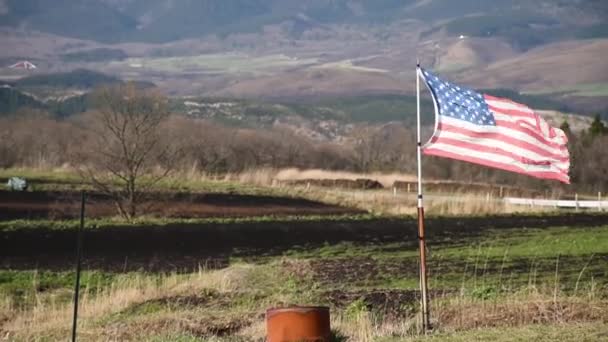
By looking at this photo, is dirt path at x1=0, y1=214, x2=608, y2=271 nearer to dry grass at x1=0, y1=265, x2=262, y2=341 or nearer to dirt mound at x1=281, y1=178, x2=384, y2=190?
dry grass at x1=0, y1=265, x2=262, y2=341

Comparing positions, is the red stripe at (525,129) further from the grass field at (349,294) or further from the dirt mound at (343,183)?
the dirt mound at (343,183)

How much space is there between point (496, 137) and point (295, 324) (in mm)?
3980

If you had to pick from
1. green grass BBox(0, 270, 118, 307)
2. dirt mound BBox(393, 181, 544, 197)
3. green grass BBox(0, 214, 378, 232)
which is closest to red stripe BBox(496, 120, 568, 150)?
green grass BBox(0, 270, 118, 307)

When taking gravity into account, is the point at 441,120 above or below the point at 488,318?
above

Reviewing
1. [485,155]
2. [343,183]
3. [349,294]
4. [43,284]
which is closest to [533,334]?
[485,155]

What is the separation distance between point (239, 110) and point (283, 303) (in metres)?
168

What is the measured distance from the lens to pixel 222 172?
237ft

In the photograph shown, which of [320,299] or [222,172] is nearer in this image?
[320,299]

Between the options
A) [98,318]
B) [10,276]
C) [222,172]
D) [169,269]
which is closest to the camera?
[98,318]

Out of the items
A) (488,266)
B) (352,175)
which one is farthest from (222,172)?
(488,266)

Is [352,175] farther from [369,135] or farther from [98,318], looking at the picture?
[98,318]

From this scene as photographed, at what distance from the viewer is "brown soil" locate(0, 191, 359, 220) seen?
41.6 m

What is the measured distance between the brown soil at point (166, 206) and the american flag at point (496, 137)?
22.7m

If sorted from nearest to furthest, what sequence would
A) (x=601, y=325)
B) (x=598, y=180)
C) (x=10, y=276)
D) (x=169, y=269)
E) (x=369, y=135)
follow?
1. (x=601, y=325)
2. (x=10, y=276)
3. (x=169, y=269)
4. (x=598, y=180)
5. (x=369, y=135)
